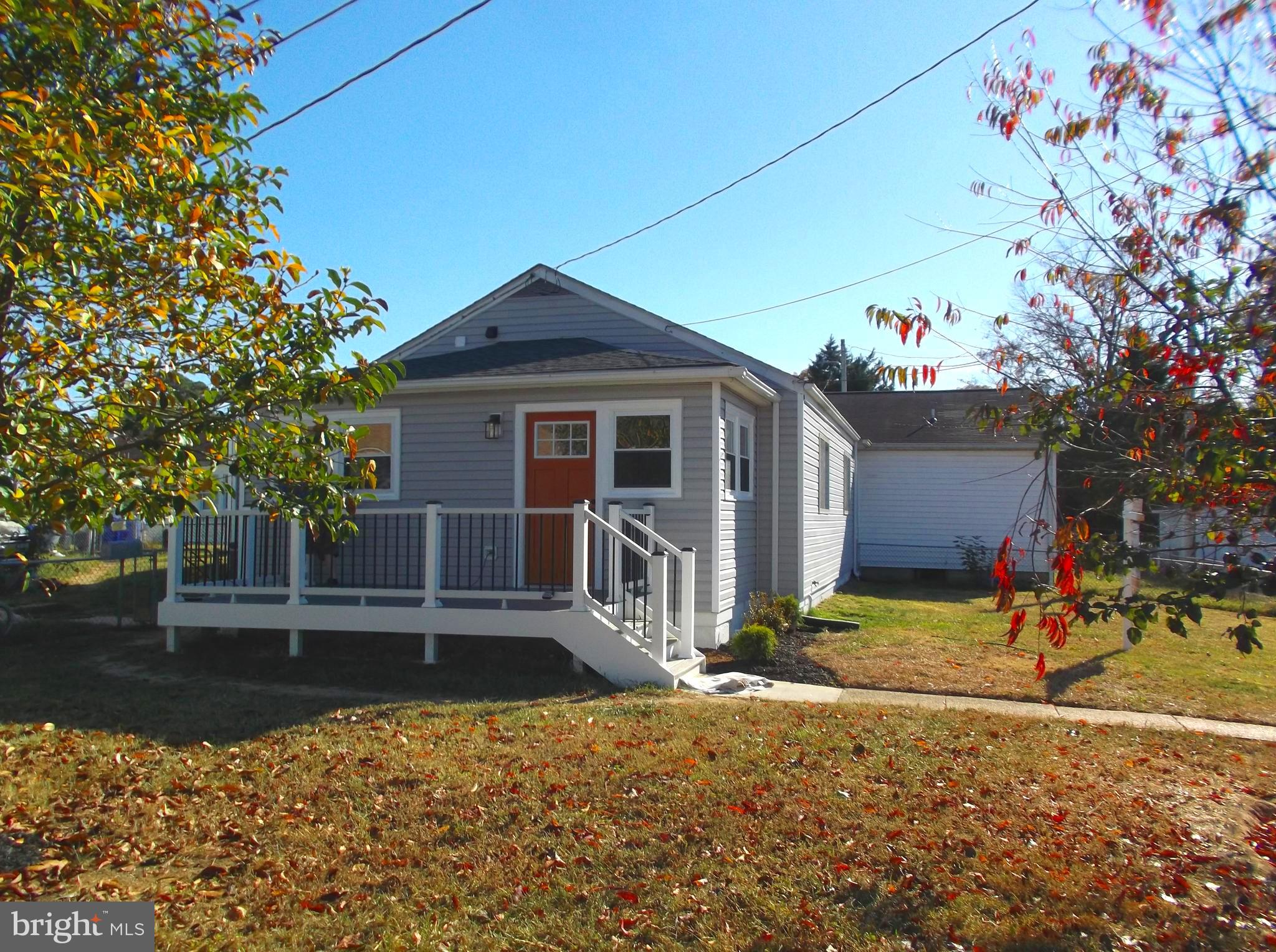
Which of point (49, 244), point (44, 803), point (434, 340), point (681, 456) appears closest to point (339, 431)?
point (49, 244)

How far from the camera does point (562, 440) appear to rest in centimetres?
1094

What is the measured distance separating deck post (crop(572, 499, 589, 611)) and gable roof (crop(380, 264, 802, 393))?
4.13 meters

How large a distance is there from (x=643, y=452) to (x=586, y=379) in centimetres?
108

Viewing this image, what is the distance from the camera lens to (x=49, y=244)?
14.3 feet

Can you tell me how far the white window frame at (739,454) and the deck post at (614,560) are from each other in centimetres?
170

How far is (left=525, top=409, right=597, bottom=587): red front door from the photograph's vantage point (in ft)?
35.2

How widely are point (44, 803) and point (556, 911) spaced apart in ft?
10.6

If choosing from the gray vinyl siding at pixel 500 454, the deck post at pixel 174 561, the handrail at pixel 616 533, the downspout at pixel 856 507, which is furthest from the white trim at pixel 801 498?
the downspout at pixel 856 507

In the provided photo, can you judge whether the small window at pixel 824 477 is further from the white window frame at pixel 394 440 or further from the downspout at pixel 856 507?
the white window frame at pixel 394 440

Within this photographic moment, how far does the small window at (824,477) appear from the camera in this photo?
15.0 meters

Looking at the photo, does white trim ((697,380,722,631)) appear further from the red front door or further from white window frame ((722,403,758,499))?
the red front door

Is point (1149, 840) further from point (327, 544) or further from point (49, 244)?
point (327, 544)

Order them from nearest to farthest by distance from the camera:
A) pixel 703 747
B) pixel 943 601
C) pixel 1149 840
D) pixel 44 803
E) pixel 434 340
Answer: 1. pixel 1149 840
2. pixel 44 803
3. pixel 703 747
4. pixel 434 340
5. pixel 943 601

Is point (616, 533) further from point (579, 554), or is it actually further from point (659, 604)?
point (659, 604)
